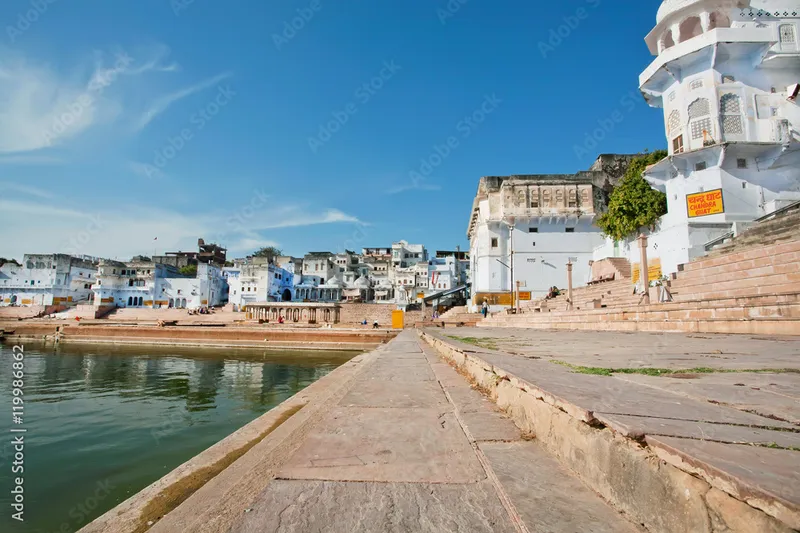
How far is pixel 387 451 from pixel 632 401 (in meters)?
1.23

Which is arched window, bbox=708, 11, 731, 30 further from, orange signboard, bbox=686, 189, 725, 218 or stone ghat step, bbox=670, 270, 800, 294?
stone ghat step, bbox=670, 270, 800, 294

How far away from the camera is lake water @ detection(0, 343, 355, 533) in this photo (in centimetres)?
451

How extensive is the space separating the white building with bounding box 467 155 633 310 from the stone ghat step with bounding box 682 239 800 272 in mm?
21453

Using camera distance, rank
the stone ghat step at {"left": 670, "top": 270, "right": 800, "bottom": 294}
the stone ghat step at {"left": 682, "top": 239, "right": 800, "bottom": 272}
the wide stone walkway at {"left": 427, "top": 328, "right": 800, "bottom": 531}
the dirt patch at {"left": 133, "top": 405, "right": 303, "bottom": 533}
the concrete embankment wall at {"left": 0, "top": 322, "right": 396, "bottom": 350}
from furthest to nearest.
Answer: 1. the concrete embankment wall at {"left": 0, "top": 322, "right": 396, "bottom": 350}
2. the stone ghat step at {"left": 682, "top": 239, "right": 800, "bottom": 272}
3. the stone ghat step at {"left": 670, "top": 270, "right": 800, "bottom": 294}
4. the dirt patch at {"left": 133, "top": 405, "right": 303, "bottom": 533}
5. the wide stone walkway at {"left": 427, "top": 328, "right": 800, "bottom": 531}

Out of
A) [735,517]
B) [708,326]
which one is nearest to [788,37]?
[708,326]

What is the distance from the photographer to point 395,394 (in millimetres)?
3451

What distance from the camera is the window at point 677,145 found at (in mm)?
19328

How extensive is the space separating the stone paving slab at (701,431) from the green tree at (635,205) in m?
24.6

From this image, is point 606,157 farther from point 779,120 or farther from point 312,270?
point 312,270

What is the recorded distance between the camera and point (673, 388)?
7.48ft

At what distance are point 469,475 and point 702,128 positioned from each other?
911 inches

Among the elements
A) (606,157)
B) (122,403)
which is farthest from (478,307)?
(122,403)

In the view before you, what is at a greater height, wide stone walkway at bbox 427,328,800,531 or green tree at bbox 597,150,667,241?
green tree at bbox 597,150,667,241

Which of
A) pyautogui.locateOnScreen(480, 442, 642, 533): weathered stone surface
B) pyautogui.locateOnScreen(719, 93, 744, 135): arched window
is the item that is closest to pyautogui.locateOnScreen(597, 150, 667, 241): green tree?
pyautogui.locateOnScreen(719, 93, 744, 135): arched window
